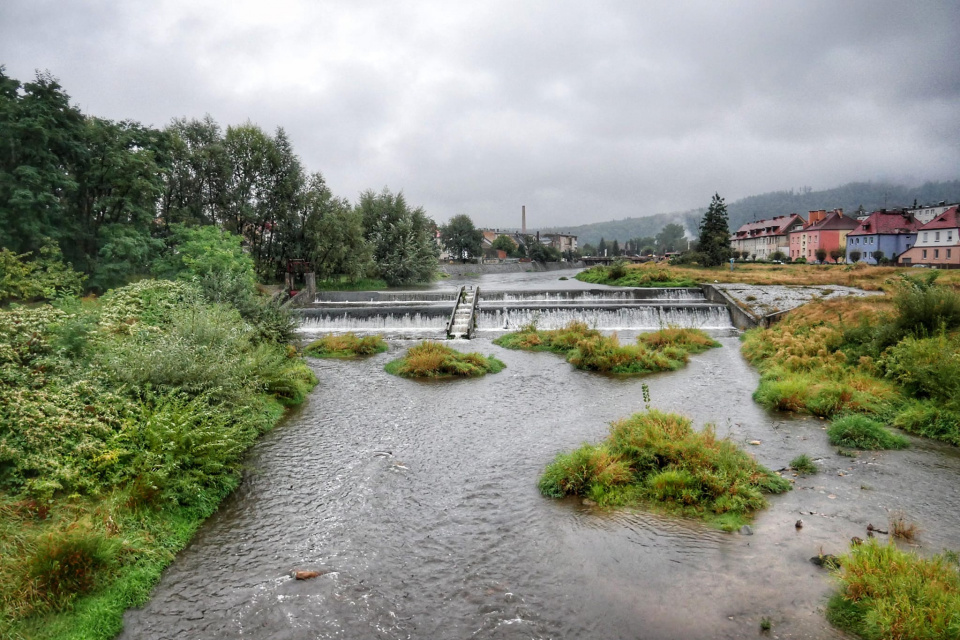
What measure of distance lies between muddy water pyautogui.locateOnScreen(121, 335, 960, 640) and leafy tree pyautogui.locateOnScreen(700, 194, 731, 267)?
5101cm

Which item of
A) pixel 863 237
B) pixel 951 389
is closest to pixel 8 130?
pixel 951 389

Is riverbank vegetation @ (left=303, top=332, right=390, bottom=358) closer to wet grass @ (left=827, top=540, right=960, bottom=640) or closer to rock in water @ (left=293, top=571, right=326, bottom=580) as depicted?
rock in water @ (left=293, top=571, right=326, bottom=580)

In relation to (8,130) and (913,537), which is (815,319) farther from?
(8,130)

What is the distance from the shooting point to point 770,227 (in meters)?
96.1

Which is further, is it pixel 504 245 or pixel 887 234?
pixel 504 245

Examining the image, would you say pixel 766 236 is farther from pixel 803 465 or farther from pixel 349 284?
pixel 803 465

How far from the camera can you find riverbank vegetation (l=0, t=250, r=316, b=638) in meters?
5.55

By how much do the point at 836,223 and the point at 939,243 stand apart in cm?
2001

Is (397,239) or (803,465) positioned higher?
(397,239)

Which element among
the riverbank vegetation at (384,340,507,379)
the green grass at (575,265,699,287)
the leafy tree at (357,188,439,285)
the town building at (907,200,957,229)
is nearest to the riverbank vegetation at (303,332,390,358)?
the riverbank vegetation at (384,340,507,379)

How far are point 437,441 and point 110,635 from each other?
6.31 m

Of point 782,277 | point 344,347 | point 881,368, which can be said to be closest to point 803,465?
point 881,368

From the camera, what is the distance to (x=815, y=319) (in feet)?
63.5

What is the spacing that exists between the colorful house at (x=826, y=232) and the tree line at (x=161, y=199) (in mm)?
60619
